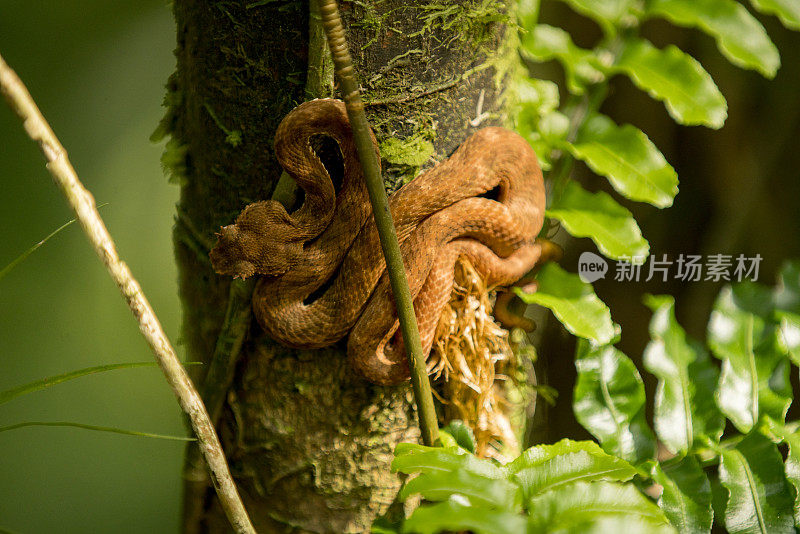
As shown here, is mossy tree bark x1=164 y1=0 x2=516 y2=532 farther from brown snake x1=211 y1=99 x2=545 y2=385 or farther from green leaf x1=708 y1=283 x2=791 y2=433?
green leaf x1=708 y1=283 x2=791 y2=433

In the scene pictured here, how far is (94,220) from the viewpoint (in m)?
0.63

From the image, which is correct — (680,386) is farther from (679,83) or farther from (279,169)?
(279,169)

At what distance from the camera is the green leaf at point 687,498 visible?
0.77 meters

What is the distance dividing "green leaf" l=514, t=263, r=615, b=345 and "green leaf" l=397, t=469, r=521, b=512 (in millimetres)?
320

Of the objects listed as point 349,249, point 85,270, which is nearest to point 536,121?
point 349,249

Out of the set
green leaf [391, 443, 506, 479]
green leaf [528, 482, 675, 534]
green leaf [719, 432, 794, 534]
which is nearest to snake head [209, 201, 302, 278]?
green leaf [391, 443, 506, 479]

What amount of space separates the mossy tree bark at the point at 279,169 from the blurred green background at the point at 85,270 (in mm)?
588

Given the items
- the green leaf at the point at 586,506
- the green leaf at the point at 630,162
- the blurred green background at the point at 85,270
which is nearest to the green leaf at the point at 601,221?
the green leaf at the point at 630,162

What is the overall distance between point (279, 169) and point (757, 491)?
79cm

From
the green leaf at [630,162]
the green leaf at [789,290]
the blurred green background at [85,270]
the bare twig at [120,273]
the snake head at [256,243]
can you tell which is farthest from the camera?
the blurred green background at [85,270]

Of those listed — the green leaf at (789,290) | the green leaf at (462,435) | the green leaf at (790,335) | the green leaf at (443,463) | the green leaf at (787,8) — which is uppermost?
the green leaf at (787,8)

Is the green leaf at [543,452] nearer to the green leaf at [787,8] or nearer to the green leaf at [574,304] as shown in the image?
the green leaf at [574,304]

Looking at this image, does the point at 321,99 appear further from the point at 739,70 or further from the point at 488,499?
the point at 739,70

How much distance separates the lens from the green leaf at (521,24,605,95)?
0.97 m
